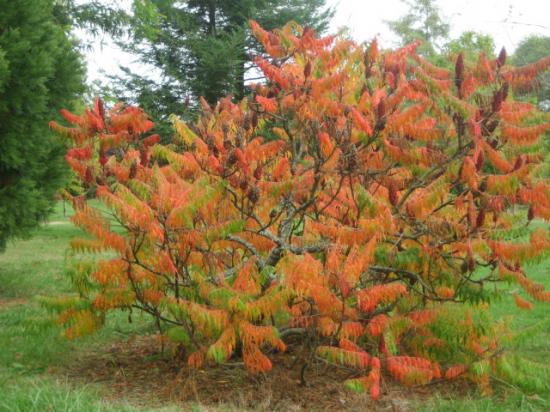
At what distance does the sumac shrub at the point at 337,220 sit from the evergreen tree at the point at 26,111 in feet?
10.7

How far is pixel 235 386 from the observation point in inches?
181

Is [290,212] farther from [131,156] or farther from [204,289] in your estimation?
[131,156]

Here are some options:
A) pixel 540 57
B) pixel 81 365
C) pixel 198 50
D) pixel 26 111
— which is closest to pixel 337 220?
pixel 81 365

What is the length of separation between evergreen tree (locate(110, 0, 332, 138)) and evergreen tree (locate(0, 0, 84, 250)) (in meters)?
13.5

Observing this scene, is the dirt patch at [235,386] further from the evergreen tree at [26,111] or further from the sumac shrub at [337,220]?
the evergreen tree at [26,111]

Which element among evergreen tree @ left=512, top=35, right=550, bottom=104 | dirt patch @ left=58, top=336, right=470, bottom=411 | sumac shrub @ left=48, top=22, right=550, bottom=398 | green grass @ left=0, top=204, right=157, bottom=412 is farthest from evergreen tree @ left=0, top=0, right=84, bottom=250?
evergreen tree @ left=512, top=35, right=550, bottom=104

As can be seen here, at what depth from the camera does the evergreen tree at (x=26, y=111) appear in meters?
7.70

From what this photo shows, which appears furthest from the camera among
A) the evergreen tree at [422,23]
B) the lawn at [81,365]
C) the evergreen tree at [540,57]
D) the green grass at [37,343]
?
the evergreen tree at [422,23]

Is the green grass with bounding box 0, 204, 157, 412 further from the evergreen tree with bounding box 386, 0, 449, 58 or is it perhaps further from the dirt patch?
the evergreen tree with bounding box 386, 0, 449, 58

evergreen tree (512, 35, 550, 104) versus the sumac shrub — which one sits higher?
evergreen tree (512, 35, 550, 104)

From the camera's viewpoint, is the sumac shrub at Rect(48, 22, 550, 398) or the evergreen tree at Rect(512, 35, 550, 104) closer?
the sumac shrub at Rect(48, 22, 550, 398)

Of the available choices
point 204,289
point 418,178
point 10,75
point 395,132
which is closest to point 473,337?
point 418,178

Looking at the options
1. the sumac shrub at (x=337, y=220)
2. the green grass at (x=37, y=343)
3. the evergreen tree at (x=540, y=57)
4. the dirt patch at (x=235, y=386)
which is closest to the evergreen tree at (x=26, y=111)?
the green grass at (x=37, y=343)

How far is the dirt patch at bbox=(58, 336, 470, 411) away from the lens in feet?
14.3
